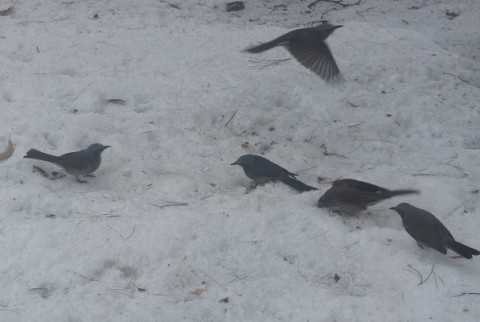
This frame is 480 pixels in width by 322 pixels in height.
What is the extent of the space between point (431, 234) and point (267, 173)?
4.65 ft

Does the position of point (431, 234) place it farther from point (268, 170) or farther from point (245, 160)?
point (245, 160)

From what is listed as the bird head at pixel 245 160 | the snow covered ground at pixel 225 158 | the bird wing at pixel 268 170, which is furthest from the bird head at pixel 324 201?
the bird head at pixel 245 160

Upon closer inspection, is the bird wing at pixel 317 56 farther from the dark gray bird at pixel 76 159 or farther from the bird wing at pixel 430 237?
the dark gray bird at pixel 76 159

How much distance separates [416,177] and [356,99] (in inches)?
60.9

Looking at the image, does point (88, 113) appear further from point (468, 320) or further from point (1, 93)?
point (468, 320)

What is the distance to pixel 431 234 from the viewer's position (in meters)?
4.00

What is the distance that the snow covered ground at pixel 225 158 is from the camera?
146 inches

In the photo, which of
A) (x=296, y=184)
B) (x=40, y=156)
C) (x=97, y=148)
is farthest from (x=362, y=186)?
(x=40, y=156)

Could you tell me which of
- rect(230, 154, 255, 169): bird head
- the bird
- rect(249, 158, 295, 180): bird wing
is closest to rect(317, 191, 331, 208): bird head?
Answer: rect(249, 158, 295, 180): bird wing

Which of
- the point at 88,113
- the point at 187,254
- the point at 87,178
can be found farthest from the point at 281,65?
the point at 187,254

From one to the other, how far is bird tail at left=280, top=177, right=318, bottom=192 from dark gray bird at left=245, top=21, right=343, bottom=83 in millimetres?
1264

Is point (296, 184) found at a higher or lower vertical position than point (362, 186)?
lower

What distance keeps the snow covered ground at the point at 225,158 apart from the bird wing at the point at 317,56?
1.65 ft

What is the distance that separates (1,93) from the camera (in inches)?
227
